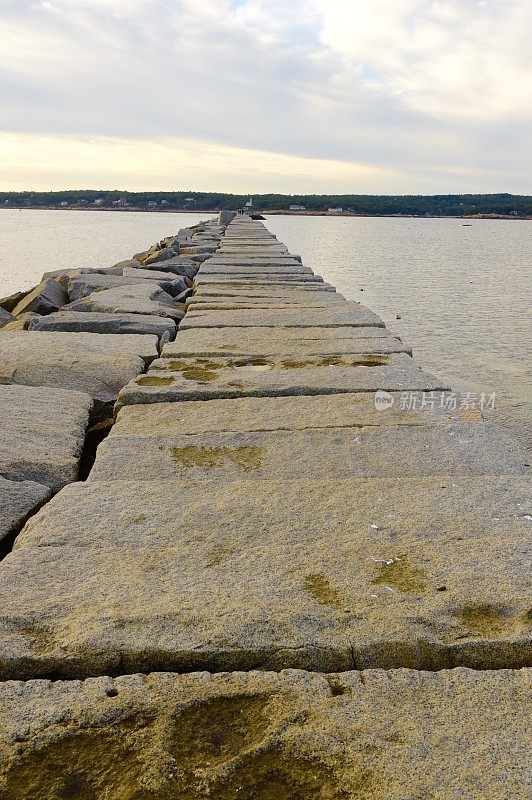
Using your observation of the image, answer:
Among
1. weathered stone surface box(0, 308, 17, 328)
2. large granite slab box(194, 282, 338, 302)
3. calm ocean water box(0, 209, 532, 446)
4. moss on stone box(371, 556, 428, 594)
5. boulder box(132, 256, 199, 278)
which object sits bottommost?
calm ocean water box(0, 209, 532, 446)

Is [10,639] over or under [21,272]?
over

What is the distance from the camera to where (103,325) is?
148 inches

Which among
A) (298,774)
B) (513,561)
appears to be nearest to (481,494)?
(513,561)

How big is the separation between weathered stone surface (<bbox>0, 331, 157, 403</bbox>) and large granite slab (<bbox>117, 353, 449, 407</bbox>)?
0.17 metres

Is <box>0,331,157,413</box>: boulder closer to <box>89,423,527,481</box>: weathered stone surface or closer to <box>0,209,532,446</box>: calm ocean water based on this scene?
<box>89,423,527,481</box>: weathered stone surface

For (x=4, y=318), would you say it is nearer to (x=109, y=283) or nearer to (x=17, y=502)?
(x=109, y=283)

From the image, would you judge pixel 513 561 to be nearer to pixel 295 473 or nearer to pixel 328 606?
pixel 328 606

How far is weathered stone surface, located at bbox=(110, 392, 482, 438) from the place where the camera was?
2.18 meters

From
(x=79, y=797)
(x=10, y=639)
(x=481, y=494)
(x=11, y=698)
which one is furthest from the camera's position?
(x=481, y=494)

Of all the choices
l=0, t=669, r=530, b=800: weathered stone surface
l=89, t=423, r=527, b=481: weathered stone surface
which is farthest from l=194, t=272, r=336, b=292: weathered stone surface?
l=0, t=669, r=530, b=800: weathered stone surface

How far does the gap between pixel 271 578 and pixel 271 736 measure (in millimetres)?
373

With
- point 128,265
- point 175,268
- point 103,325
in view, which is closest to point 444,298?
point 128,265

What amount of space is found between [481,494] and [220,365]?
4.78 ft

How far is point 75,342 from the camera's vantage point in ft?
10.5
